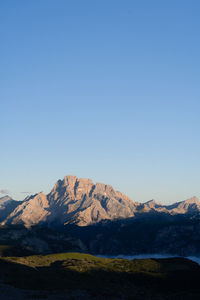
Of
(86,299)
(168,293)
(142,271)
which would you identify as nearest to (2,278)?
(86,299)

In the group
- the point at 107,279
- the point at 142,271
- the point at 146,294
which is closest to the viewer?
the point at 146,294

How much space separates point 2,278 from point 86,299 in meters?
46.3

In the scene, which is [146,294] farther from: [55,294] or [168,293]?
[55,294]

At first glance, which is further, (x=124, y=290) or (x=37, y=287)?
(x=124, y=290)

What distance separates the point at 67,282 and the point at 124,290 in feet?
79.8

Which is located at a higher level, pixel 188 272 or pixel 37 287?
pixel 188 272

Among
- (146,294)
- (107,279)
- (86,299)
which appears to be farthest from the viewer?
(107,279)

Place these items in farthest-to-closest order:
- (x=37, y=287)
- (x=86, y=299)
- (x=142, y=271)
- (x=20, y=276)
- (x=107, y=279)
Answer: (x=142, y=271)
(x=107, y=279)
(x=20, y=276)
(x=37, y=287)
(x=86, y=299)

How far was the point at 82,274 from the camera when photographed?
170 m

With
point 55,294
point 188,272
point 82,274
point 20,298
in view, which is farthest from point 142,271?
point 20,298

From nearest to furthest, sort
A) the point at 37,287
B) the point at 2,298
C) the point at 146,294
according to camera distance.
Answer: the point at 2,298 → the point at 37,287 → the point at 146,294

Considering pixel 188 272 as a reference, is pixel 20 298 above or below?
below

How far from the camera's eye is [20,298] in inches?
4193

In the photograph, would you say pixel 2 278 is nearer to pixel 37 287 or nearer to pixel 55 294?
pixel 37 287
